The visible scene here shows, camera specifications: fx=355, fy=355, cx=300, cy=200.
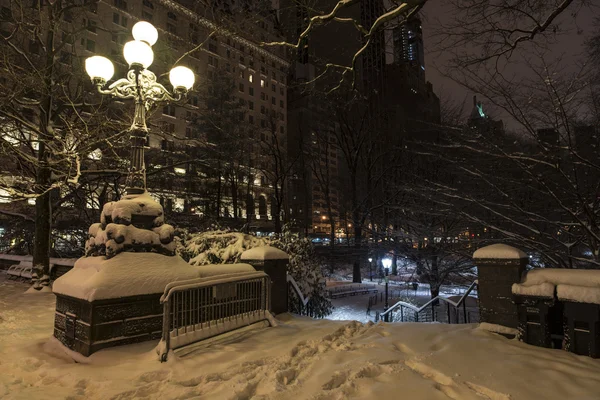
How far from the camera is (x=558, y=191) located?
9859 millimetres

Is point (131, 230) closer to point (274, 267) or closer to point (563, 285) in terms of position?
point (274, 267)

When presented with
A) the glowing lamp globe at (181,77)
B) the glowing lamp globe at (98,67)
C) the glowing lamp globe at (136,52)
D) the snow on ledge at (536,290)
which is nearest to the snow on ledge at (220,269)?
the glowing lamp globe at (181,77)

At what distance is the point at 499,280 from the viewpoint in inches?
215

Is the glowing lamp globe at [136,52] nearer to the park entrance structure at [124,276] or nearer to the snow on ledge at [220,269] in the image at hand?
the park entrance structure at [124,276]

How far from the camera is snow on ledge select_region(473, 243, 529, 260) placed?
5.35 m

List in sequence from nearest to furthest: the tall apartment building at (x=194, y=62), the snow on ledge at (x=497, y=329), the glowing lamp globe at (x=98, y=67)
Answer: the snow on ledge at (x=497, y=329), the glowing lamp globe at (x=98, y=67), the tall apartment building at (x=194, y=62)

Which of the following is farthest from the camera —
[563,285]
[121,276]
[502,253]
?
[502,253]

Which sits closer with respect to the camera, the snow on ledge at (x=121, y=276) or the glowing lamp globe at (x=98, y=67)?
the snow on ledge at (x=121, y=276)

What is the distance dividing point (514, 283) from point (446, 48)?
15.1ft

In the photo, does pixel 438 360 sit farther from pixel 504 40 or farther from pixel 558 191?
pixel 558 191

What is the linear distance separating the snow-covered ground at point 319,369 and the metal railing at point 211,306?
0.67 feet

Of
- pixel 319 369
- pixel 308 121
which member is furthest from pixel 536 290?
pixel 308 121

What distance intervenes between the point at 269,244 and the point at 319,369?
7482 millimetres

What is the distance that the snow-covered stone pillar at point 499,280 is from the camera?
5328 mm
